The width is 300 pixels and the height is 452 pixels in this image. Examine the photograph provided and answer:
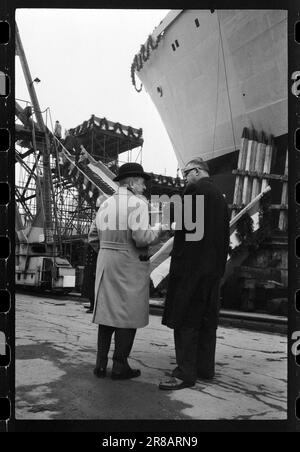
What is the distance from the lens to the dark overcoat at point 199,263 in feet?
9.55

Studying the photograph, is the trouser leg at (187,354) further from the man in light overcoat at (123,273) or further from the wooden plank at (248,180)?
the wooden plank at (248,180)

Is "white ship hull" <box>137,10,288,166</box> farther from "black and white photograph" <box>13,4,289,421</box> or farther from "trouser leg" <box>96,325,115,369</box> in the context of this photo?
"trouser leg" <box>96,325,115,369</box>

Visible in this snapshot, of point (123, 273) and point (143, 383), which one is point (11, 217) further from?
point (143, 383)

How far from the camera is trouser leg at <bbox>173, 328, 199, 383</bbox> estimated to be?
286 cm

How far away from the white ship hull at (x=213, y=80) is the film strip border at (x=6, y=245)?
17.2 ft

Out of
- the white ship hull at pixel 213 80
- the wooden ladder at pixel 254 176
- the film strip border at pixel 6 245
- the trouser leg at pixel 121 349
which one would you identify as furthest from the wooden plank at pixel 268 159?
the film strip border at pixel 6 245

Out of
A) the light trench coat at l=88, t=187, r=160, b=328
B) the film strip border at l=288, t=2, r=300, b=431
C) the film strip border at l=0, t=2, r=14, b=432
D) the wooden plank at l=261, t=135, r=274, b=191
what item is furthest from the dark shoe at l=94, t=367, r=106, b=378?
the wooden plank at l=261, t=135, r=274, b=191

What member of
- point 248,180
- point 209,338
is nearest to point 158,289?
point 248,180

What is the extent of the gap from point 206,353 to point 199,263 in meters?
0.68

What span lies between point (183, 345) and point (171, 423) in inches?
34.1

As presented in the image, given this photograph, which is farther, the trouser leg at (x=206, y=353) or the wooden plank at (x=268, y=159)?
the wooden plank at (x=268, y=159)

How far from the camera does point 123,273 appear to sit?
296cm

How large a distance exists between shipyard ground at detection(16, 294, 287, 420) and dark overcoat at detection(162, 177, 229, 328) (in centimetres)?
50
